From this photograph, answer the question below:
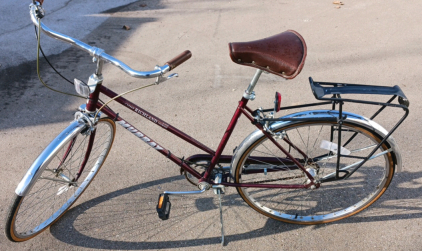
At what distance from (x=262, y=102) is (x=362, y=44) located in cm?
197

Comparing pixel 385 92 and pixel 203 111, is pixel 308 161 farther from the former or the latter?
pixel 203 111

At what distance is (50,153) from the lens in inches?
70.8

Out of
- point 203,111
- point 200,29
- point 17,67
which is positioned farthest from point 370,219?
point 17,67

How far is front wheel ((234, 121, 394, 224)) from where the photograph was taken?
2088 millimetres

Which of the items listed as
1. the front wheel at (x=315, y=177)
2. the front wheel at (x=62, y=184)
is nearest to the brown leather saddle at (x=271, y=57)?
the front wheel at (x=315, y=177)

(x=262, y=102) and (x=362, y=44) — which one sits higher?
(x=362, y=44)

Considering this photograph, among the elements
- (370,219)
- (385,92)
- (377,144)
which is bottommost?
(370,219)

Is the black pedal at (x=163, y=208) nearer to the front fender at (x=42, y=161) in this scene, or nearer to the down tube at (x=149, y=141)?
the down tube at (x=149, y=141)

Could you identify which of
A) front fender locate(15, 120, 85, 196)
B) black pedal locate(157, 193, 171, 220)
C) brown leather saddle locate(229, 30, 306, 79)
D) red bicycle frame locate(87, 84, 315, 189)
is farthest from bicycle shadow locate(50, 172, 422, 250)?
brown leather saddle locate(229, 30, 306, 79)

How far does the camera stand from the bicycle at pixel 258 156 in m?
1.74

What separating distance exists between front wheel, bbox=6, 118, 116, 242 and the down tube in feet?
0.61

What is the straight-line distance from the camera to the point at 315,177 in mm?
2160

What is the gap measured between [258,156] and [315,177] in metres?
0.39

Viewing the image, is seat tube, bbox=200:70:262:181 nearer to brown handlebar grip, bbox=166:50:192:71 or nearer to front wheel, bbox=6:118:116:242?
brown handlebar grip, bbox=166:50:192:71
